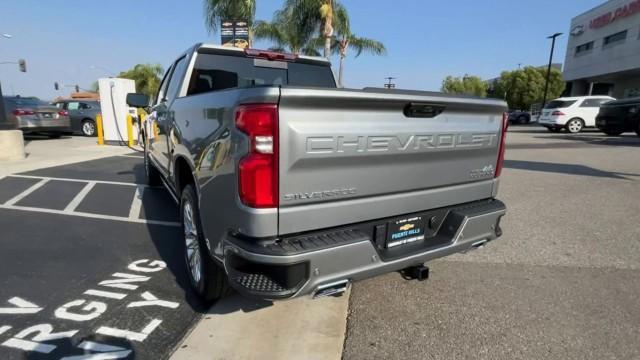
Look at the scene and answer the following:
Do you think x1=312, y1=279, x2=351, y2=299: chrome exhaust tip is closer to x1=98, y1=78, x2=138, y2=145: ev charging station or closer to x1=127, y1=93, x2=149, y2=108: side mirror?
x1=127, y1=93, x2=149, y2=108: side mirror

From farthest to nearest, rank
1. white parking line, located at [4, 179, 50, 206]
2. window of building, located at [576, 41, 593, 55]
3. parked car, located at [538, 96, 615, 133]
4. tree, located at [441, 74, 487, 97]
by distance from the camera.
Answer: tree, located at [441, 74, 487, 97], window of building, located at [576, 41, 593, 55], parked car, located at [538, 96, 615, 133], white parking line, located at [4, 179, 50, 206]

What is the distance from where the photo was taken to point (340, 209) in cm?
205

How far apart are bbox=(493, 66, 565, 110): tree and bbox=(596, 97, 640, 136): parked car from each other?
3548cm

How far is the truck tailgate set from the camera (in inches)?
72.9

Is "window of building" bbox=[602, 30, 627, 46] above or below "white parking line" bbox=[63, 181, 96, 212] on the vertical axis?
above

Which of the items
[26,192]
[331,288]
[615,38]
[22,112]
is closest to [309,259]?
[331,288]

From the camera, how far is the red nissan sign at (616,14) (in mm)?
29822

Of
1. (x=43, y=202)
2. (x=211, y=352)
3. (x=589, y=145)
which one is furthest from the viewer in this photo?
(x=589, y=145)

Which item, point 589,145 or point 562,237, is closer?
point 562,237

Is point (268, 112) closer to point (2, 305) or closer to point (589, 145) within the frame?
point (2, 305)

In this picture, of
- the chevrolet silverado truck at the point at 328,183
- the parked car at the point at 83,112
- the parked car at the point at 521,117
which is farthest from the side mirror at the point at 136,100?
the parked car at the point at 521,117

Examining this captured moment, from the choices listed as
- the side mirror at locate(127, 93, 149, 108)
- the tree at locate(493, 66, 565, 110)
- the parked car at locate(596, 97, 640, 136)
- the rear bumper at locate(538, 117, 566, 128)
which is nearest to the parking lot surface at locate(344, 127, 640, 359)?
the side mirror at locate(127, 93, 149, 108)

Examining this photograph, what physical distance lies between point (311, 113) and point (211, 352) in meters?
1.55

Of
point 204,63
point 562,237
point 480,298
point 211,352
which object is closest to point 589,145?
point 562,237
